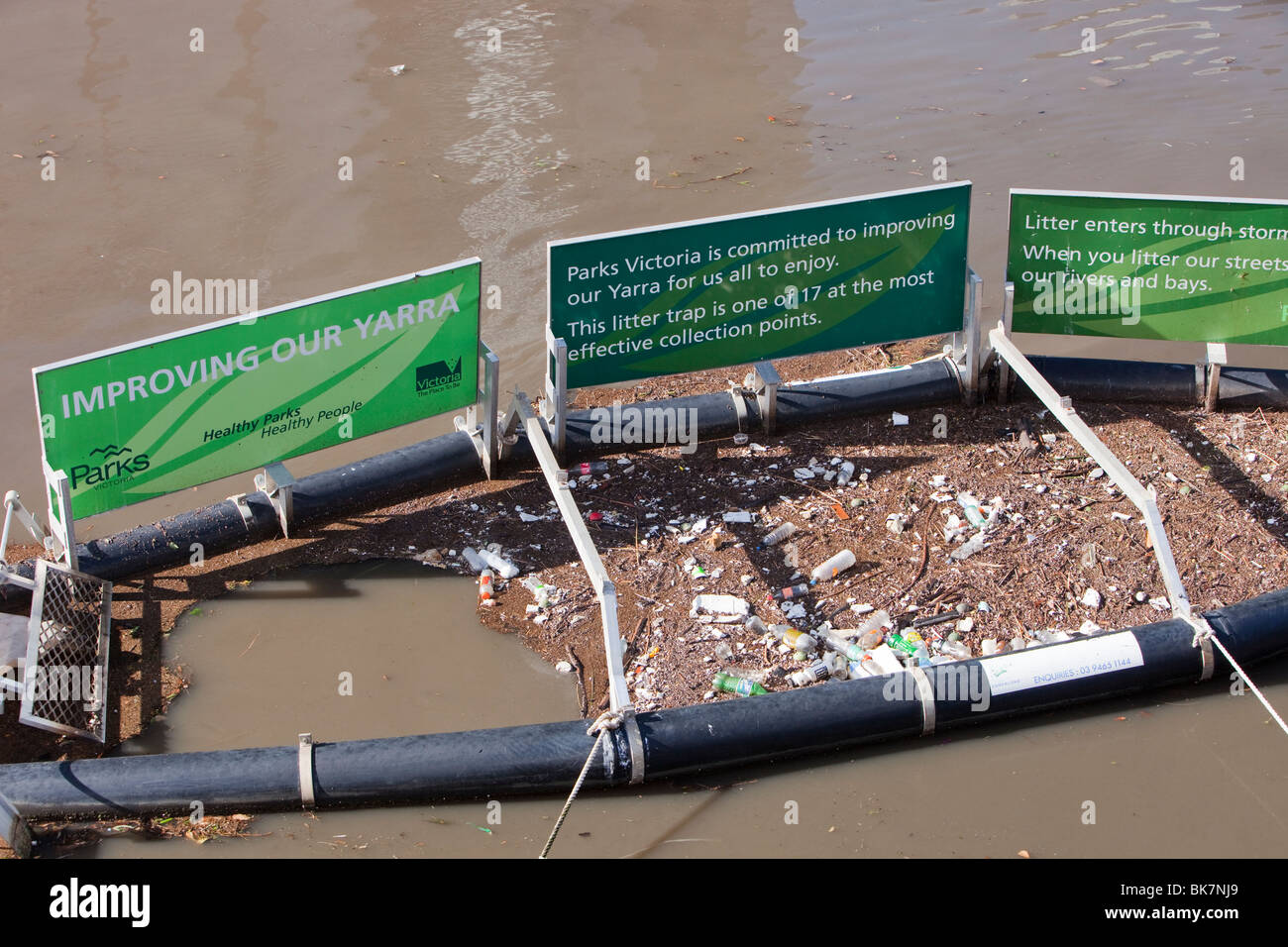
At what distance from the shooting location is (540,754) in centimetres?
642

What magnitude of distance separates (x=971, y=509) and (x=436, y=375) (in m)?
3.50

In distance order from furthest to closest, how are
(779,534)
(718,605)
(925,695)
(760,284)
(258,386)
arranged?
1. (760,284)
2. (779,534)
3. (258,386)
4. (718,605)
5. (925,695)

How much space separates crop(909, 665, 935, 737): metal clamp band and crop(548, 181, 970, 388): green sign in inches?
113

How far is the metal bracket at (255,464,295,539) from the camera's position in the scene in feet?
→ 26.3

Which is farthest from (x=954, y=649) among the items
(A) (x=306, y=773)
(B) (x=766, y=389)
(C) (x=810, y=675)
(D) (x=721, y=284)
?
(A) (x=306, y=773)

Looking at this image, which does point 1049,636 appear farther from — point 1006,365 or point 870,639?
point 1006,365

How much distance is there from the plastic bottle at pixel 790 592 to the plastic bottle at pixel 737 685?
0.77 meters

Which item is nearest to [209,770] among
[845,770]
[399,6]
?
[845,770]

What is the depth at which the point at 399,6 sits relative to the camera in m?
16.0

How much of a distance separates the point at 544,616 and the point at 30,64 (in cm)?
1061

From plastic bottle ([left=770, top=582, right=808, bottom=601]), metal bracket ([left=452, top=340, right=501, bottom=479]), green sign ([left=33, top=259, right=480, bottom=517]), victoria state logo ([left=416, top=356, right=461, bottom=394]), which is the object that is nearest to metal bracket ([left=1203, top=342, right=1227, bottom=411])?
plastic bottle ([left=770, top=582, right=808, bottom=601])

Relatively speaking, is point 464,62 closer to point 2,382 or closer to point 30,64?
point 30,64

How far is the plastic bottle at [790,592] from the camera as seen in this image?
7734 mm

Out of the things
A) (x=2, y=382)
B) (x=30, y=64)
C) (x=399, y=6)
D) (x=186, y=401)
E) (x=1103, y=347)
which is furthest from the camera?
(x=399, y=6)
